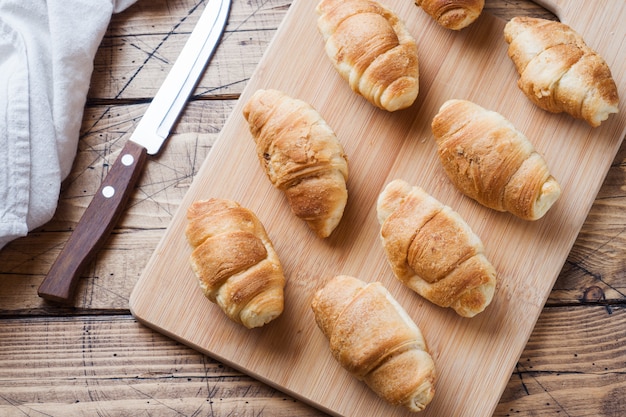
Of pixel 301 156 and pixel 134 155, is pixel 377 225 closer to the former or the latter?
pixel 301 156

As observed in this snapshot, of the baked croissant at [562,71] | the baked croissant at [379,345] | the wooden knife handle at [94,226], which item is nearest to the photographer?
the baked croissant at [379,345]

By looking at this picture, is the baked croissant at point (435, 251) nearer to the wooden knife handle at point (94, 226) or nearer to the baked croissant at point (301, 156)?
the baked croissant at point (301, 156)

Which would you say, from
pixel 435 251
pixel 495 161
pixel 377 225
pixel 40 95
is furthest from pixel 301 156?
pixel 40 95

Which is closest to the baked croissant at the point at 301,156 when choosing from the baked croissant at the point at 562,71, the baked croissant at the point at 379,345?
the baked croissant at the point at 379,345

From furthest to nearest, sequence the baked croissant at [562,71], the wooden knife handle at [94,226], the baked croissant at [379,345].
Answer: the wooden knife handle at [94,226]
the baked croissant at [562,71]
the baked croissant at [379,345]

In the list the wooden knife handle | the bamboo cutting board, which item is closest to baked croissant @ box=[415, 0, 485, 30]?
the bamboo cutting board

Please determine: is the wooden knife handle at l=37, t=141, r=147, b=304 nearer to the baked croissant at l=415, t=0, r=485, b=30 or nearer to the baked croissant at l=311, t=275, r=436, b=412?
the baked croissant at l=311, t=275, r=436, b=412

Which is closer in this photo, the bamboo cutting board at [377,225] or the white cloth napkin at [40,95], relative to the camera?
the bamboo cutting board at [377,225]
